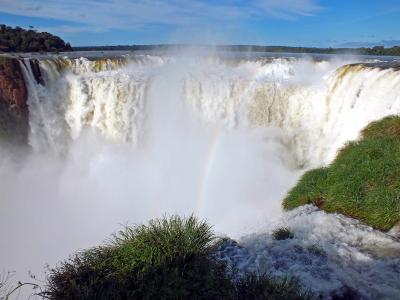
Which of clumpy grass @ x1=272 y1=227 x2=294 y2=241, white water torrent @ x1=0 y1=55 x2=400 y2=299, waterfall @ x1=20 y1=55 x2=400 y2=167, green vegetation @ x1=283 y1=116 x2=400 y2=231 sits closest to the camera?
clumpy grass @ x1=272 y1=227 x2=294 y2=241

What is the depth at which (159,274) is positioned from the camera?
17.4ft

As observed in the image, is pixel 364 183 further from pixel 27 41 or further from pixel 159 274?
pixel 27 41

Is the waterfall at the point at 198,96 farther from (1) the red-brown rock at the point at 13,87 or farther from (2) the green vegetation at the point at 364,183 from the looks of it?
(2) the green vegetation at the point at 364,183

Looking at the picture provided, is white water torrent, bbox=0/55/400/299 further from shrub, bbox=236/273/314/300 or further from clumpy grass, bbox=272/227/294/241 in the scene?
shrub, bbox=236/273/314/300

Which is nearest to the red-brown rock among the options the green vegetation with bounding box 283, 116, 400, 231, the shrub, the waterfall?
the waterfall

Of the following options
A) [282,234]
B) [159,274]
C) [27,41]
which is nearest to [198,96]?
[282,234]

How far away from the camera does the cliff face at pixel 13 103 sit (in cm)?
2062

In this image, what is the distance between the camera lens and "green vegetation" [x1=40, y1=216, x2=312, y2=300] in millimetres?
4895

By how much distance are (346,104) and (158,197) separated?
7.81m

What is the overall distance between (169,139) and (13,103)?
7.70 metres

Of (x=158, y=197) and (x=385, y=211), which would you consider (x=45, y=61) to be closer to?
(x=158, y=197)

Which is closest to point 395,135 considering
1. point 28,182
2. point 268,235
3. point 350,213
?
point 350,213

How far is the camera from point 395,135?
10875 millimetres

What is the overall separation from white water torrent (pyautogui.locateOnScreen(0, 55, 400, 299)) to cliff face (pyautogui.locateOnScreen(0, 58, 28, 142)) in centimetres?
45
